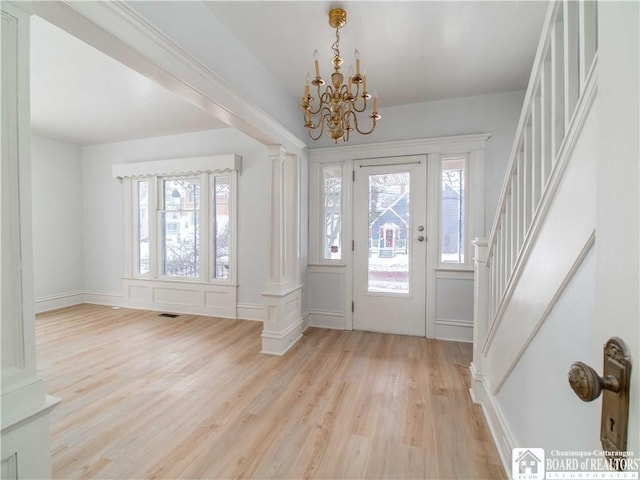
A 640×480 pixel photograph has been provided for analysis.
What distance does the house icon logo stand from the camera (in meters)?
1.18

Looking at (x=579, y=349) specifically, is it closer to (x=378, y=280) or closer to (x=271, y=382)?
(x=271, y=382)

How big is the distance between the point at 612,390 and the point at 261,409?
2079 mm

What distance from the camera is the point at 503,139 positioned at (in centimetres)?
321

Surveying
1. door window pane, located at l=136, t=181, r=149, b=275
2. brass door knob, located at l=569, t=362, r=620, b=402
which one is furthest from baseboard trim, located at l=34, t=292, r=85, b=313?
brass door knob, located at l=569, t=362, r=620, b=402

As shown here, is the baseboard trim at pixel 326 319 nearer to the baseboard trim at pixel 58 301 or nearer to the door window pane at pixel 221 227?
the door window pane at pixel 221 227

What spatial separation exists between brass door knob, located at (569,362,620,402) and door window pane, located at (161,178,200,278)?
4.50 meters

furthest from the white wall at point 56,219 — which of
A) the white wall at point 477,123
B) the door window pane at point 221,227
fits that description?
the white wall at point 477,123

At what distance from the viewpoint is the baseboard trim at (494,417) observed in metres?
1.52

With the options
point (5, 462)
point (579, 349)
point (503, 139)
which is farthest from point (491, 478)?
point (503, 139)

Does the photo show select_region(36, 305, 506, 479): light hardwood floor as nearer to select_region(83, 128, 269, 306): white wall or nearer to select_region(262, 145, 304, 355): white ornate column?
select_region(262, 145, 304, 355): white ornate column

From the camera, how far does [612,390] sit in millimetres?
442

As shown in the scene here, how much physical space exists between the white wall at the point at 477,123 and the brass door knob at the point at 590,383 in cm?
313

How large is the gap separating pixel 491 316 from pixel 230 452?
6.03ft

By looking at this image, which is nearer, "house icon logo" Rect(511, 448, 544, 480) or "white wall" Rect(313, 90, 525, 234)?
"house icon logo" Rect(511, 448, 544, 480)
